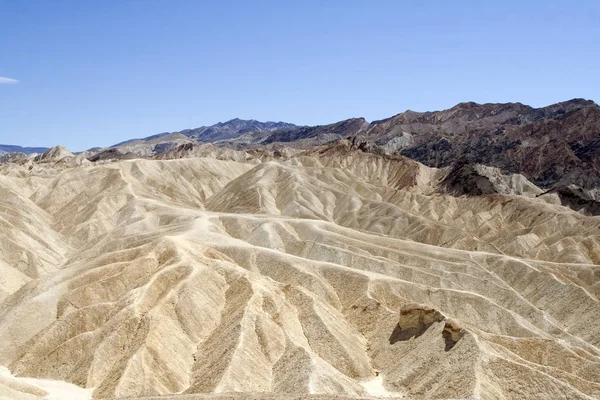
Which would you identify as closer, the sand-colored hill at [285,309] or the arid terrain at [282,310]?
the arid terrain at [282,310]

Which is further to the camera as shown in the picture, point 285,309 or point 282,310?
point 285,309

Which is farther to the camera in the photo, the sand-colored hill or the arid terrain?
the sand-colored hill

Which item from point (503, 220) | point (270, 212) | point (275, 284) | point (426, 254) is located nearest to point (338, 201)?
point (270, 212)

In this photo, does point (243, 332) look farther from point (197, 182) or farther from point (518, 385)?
point (197, 182)

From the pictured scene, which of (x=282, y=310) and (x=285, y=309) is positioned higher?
(x=282, y=310)
